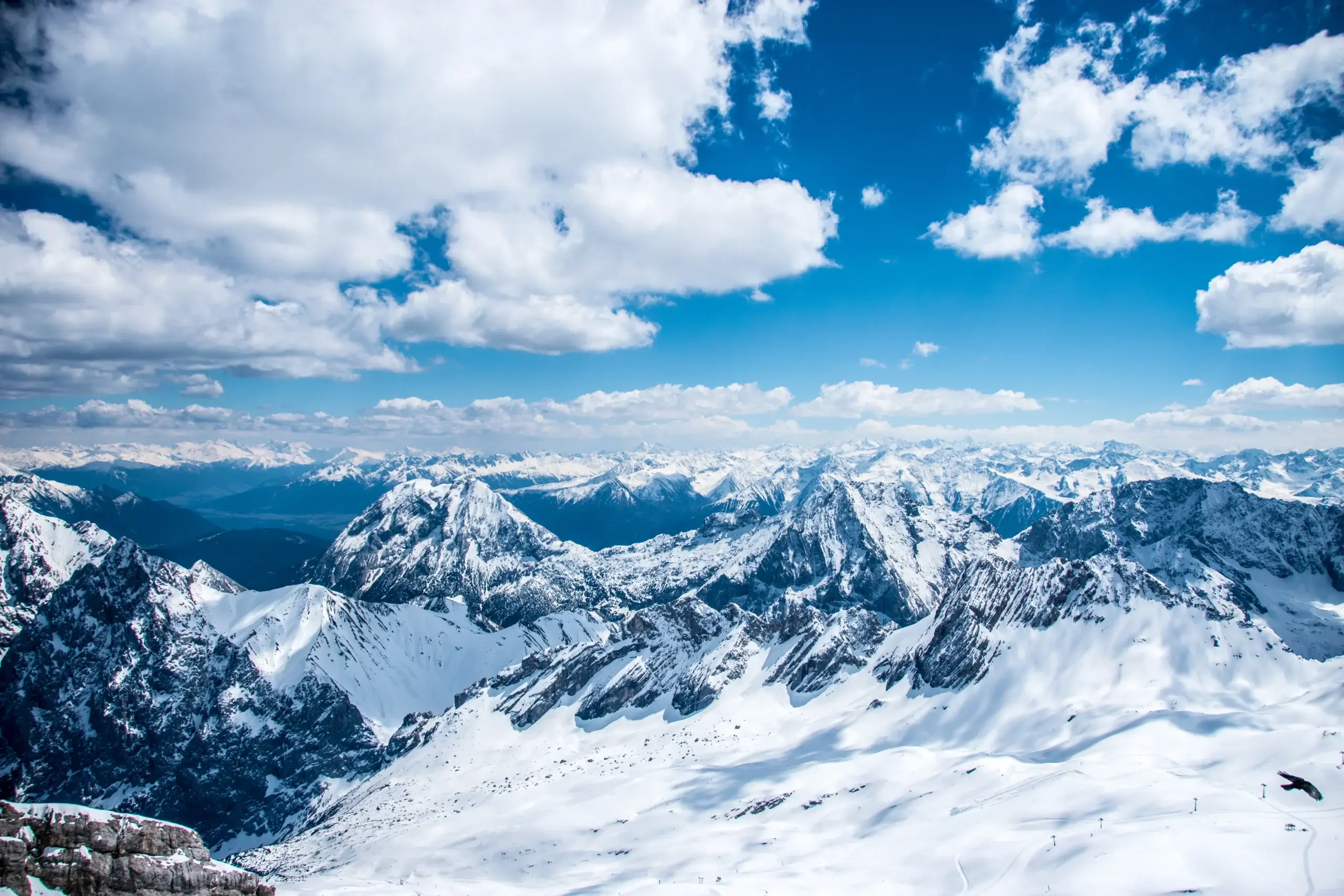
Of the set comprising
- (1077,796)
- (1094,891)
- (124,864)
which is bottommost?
(1077,796)

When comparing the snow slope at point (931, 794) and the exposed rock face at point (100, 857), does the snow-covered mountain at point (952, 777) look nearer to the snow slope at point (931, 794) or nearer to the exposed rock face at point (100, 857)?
the snow slope at point (931, 794)

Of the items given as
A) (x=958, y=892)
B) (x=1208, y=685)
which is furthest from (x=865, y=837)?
(x=1208, y=685)

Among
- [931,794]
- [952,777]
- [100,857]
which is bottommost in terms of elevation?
[931,794]

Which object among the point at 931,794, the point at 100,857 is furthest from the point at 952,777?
the point at 100,857

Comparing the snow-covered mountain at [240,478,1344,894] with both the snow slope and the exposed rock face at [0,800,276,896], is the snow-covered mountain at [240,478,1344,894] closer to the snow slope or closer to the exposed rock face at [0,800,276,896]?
the snow slope

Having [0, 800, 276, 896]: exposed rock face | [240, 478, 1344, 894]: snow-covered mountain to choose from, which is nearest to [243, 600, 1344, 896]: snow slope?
[240, 478, 1344, 894]: snow-covered mountain

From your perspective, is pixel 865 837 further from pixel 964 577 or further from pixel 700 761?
pixel 964 577

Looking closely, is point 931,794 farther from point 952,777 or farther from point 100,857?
point 100,857
